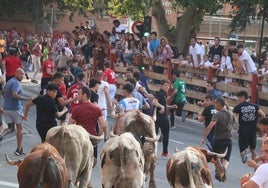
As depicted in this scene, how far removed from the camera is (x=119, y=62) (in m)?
32.3

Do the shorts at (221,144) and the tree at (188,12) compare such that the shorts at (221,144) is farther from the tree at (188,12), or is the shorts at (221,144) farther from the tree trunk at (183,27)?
the tree trunk at (183,27)

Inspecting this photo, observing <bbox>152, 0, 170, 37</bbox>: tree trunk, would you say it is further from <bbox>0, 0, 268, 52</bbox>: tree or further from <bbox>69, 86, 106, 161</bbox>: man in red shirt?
<bbox>69, 86, 106, 161</bbox>: man in red shirt

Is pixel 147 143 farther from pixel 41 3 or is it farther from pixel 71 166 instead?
pixel 41 3

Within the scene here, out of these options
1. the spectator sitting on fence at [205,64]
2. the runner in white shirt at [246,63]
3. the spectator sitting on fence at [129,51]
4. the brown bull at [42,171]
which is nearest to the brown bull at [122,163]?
the brown bull at [42,171]

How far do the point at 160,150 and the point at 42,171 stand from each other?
11.2 m

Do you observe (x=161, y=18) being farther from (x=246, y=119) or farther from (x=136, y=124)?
(x=136, y=124)

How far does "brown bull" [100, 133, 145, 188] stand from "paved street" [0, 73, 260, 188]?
360 cm

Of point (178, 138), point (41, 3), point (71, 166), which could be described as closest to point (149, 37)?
point (178, 138)

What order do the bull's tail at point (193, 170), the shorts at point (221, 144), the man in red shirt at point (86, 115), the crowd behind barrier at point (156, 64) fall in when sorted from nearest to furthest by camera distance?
1. the bull's tail at point (193, 170)
2. the man in red shirt at point (86, 115)
3. the shorts at point (221, 144)
4. the crowd behind barrier at point (156, 64)

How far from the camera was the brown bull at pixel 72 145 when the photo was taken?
11.6 m

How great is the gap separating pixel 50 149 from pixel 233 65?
659 inches

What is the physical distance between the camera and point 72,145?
38.1 ft

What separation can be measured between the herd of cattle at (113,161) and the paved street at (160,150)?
1.73m

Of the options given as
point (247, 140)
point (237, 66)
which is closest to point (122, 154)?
point (247, 140)
